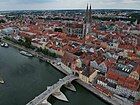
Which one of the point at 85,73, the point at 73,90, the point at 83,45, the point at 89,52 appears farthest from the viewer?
the point at 83,45

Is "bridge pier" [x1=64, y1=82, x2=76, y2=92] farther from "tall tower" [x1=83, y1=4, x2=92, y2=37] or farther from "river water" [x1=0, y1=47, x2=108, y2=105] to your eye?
"tall tower" [x1=83, y1=4, x2=92, y2=37]

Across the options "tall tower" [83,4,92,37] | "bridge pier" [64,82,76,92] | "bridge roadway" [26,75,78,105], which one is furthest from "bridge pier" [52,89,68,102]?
"tall tower" [83,4,92,37]

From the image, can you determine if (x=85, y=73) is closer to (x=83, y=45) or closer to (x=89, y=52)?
(x=89, y=52)

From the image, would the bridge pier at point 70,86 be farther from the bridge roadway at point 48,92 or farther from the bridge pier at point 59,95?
the bridge pier at point 59,95

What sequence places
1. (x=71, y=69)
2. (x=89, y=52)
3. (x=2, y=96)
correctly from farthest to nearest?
(x=89, y=52), (x=71, y=69), (x=2, y=96)

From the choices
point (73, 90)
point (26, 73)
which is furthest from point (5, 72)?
point (73, 90)

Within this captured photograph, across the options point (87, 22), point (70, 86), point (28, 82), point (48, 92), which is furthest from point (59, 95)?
point (87, 22)

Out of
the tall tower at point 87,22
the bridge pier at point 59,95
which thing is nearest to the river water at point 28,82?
the bridge pier at point 59,95

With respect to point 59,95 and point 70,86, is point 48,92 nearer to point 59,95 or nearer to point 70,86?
point 59,95
